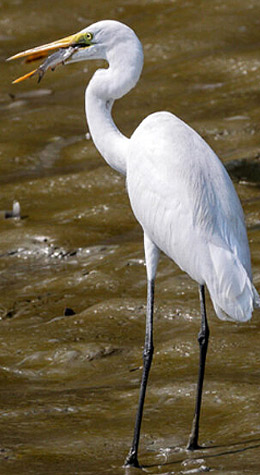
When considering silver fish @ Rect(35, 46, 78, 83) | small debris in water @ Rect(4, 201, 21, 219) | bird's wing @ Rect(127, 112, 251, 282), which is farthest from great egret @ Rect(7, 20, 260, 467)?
small debris in water @ Rect(4, 201, 21, 219)

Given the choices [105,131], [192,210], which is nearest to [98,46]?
[105,131]

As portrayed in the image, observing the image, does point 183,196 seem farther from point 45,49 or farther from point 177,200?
point 45,49

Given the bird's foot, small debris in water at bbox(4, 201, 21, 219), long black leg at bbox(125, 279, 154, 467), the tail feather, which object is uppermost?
the tail feather

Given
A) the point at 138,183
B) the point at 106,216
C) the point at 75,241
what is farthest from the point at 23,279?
the point at 138,183

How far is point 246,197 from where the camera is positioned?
9016 millimetres

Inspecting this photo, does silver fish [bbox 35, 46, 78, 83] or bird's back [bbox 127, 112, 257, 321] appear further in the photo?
silver fish [bbox 35, 46, 78, 83]

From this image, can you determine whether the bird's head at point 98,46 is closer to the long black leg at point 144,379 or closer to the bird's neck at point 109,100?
the bird's neck at point 109,100

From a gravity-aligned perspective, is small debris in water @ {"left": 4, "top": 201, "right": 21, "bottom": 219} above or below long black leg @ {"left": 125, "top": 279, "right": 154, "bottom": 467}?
below

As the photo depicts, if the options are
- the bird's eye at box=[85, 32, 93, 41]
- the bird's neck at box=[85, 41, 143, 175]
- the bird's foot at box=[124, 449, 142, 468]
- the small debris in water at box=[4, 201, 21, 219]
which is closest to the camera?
the bird's foot at box=[124, 449, 142, 468]

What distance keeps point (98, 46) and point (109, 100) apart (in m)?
0.34

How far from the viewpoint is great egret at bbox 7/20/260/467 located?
15.1 ft

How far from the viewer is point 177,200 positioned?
15.8 ft

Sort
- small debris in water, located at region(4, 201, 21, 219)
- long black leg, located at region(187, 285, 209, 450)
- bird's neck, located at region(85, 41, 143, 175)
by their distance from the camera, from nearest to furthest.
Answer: long black leg, located at region(187, 285, 209, 450) < bird's neck, located at region(85, 41, 143, 175) < small debris in water, located at region(4, 201, 21, 219)

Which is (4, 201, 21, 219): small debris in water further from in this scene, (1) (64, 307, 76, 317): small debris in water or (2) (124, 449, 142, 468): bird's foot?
(2) (124, 449, 142, 468): bird's foot
